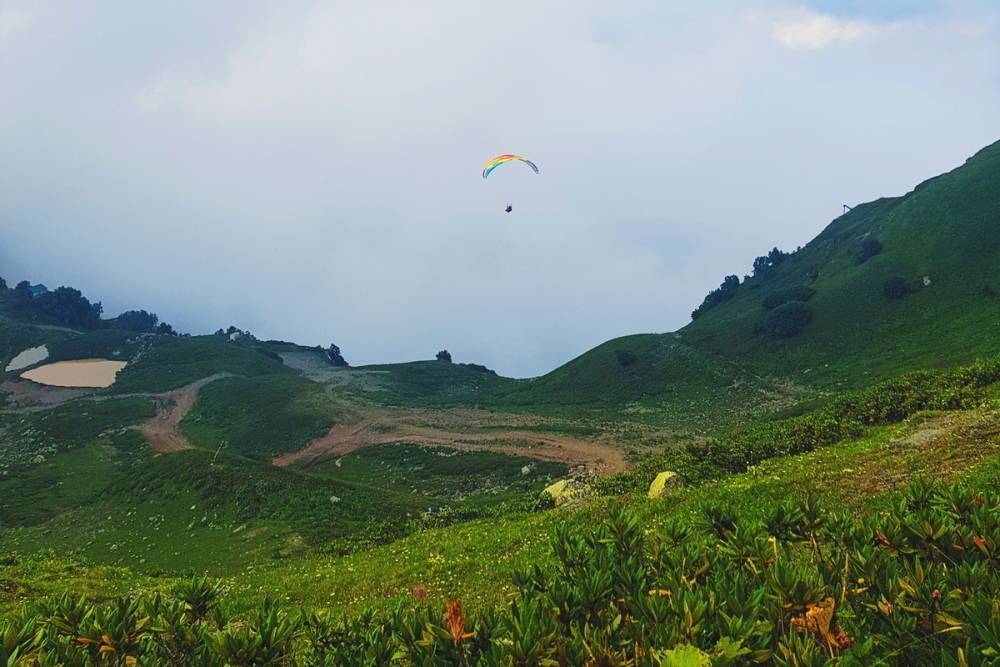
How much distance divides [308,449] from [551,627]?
64.0 meters

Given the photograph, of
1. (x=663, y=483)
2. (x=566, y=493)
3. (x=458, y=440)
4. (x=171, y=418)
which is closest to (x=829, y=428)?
(x=663, y=483)

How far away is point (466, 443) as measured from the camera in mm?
59188

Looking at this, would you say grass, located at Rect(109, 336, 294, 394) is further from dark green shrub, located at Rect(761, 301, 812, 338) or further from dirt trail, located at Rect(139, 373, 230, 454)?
dark green shrub, located at Rect(761, 301, 812, 338)

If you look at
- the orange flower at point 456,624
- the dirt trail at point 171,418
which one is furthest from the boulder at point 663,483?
the dirt trail at point 171,418

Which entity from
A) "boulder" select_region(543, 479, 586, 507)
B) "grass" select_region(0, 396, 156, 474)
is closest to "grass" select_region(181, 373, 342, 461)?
"grass" select_region(0, 396, 156, 474)

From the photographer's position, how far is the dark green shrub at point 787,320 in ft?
254

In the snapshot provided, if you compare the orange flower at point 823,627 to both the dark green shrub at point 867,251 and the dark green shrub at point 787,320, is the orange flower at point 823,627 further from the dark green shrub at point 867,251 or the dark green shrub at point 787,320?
the dark green shrub at point 867,251

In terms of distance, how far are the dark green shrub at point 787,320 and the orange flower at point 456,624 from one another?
83.0 metres

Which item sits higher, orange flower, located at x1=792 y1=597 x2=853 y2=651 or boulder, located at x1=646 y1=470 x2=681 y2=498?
orange flower, located at x1=792 y1=597 x2=853 y2=651

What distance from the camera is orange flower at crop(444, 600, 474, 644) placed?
522cm

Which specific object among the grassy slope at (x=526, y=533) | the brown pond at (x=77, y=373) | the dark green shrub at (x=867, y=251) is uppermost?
the dark green shrub at (x=867, y=251)

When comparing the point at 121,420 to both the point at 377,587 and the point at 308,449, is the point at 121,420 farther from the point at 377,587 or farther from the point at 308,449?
the point at 377,587

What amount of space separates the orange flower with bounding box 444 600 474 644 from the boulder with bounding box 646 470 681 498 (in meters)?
17.6

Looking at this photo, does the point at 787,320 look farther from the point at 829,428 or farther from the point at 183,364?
the point at 183,364
